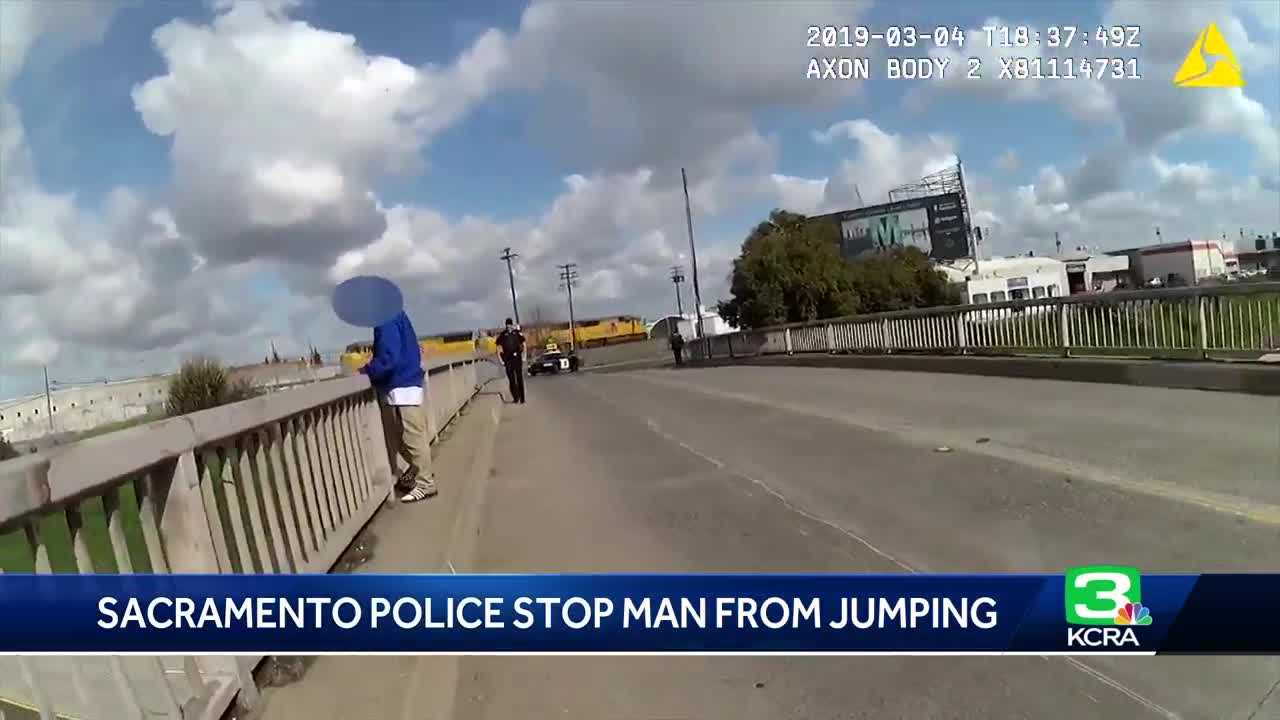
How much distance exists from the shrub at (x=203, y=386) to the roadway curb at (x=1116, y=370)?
12.5 metres

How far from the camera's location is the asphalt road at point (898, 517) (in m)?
4.13

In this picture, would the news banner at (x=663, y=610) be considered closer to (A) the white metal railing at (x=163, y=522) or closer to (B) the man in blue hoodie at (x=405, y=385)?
(A) the white metal railing at (x=163, y=522)

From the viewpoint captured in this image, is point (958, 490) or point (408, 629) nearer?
point (408, 629)

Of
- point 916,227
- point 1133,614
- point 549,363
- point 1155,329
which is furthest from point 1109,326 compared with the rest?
point 916,227

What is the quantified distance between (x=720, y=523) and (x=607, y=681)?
3.03 metres

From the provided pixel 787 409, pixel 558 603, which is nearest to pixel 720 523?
pixel 558 603

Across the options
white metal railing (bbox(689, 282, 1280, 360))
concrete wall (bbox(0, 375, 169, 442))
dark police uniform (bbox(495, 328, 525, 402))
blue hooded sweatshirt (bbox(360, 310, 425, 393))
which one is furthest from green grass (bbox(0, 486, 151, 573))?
dark police uniform (bbox(495, 328, 525, 402))

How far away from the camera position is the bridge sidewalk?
416 centimetres

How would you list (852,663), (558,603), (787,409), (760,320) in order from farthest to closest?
(760,320) < (787,409) < (852,663) < (558,603)

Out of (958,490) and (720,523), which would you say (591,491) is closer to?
(720,523)

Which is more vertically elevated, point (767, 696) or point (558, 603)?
point (558, 603)

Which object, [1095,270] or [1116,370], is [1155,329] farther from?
[1095,270]

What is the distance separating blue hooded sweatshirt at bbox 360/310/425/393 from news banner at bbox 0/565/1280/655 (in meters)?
4.99

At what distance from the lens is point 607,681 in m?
4.53
